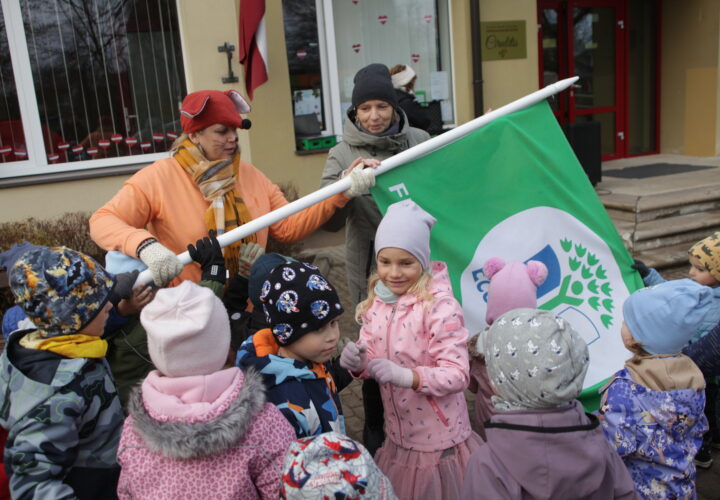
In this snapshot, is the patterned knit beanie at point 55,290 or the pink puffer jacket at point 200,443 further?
the patterned knit beanie at point 55,290

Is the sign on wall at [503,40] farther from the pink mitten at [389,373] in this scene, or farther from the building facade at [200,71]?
the pink mitten at [389,373]

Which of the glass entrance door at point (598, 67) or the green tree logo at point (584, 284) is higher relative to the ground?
the glass entrance door at point (598, 67)

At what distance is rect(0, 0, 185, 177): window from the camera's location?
6.81 meters

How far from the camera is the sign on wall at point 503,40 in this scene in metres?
8.69

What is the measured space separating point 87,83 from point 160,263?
5.42 metres

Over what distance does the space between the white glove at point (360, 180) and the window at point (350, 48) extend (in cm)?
512

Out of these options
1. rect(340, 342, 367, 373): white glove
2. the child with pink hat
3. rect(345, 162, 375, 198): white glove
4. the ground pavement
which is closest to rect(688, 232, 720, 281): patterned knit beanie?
the child with pink hat

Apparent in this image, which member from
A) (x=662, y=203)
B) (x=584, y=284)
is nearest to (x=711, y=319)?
(x=584, y=284)

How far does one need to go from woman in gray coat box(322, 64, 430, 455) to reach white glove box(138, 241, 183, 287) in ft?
3.14

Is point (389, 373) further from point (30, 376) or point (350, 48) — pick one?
point (350, 48)

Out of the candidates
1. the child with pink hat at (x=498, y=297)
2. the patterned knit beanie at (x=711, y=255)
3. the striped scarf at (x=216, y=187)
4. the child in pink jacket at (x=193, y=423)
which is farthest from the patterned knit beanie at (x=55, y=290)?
the patterned knit beanie at (x=711, y=255)

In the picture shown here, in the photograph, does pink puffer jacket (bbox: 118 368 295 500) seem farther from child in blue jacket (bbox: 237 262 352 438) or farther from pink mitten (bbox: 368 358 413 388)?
pink mitten (bbox: 368 358 413 388)

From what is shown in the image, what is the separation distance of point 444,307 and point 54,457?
1387 mm

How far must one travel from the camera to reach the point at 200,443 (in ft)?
5.52
